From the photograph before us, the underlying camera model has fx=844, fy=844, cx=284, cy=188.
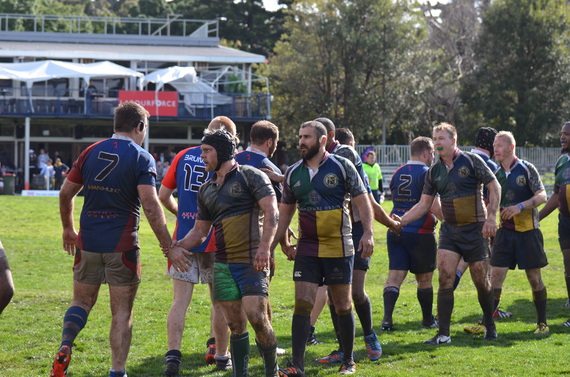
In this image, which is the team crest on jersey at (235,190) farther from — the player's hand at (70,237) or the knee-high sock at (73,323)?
the knee-high sock at (73,323)

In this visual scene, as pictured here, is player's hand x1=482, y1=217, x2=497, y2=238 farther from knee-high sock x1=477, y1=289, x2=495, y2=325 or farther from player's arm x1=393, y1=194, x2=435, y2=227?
knee-high sock x1=477, y1=289, x2=495, y2=325

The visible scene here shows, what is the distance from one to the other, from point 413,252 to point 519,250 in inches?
47.7

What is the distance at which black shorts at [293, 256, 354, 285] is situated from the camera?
7.14 metres

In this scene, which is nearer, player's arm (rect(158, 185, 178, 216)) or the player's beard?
the player's beard

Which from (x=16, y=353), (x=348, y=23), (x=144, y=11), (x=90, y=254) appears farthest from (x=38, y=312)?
(x=144, y=11)

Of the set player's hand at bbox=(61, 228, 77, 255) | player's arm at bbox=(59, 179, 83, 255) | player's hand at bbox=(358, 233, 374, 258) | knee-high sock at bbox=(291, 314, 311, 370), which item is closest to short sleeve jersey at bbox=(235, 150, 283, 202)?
player's hand at bbox=(358, 233, 374, 258)

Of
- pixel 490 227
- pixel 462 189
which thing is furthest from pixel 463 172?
pixel 490 227

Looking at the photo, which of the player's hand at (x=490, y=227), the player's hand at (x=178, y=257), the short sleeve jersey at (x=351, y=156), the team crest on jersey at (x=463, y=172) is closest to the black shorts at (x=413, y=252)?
the team crest on jersey at (x=463, y=172)

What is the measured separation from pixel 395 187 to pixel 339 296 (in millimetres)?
2786

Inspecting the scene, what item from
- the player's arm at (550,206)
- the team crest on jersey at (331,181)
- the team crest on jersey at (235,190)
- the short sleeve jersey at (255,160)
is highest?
the short sleeve jersey at (255,160)

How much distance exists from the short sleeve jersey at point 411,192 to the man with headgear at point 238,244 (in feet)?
10.9

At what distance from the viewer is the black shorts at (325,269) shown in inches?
281

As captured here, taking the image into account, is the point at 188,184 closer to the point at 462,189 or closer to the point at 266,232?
the point at 266,232

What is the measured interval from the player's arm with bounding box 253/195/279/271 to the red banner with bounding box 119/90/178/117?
32.1 meters
